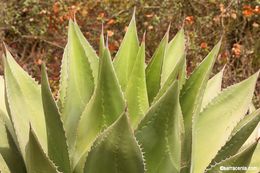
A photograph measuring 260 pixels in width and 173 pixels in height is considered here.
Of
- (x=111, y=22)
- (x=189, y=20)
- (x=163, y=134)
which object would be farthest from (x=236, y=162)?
(x=111, y=22)

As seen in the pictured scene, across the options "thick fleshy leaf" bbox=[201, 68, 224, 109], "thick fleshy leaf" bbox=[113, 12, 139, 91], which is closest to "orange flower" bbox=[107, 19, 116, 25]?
"thick fleshy leaf" bbox=[201, 68, 224, 109]

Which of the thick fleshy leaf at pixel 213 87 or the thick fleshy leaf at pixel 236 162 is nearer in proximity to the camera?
the thick fleshy leaf at pixel 236 162

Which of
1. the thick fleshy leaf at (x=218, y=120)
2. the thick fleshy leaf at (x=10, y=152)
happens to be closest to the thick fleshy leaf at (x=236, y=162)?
the thick fleshy leaf at (x=218, y=120)

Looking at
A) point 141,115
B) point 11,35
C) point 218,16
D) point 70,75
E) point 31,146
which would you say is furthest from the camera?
point 11,35

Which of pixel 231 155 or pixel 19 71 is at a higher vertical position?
pixel 19 71

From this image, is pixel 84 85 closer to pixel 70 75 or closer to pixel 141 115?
pixel 70 75

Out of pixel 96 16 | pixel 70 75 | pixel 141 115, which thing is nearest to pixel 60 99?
pixel 70 75

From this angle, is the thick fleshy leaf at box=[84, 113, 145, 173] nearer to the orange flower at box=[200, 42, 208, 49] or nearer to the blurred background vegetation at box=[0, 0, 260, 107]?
the blurred background vegetation at box=[0, 0, 260, 107]

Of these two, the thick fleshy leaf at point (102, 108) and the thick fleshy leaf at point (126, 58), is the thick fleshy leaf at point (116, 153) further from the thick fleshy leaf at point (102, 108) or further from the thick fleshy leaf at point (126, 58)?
the thick fleshy leaf at point (126, 58)

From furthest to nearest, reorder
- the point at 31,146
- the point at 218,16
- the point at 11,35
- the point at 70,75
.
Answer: the point at 11,35 < the point at 218,16 < the point at 70,75 < the point at 31,146
